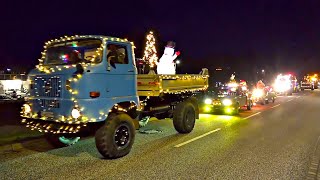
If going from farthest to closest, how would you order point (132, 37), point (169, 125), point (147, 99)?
point (132, 37) < point (169, 125) < point (147, 99)

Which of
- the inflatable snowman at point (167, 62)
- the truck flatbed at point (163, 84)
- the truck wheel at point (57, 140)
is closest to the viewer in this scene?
the truck wheel at point (57, 140)

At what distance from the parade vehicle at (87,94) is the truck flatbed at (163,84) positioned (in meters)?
0.58

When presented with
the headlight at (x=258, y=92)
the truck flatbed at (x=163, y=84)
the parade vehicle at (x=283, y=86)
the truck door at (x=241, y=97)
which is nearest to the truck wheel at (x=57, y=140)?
the truck flatbed at (x=163, y=84)

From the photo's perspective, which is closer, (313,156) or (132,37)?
(313,156)

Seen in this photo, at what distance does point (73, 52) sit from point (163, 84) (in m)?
3.07

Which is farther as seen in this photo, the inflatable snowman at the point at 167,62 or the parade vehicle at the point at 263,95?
the parade vehicle at the point at 263,95

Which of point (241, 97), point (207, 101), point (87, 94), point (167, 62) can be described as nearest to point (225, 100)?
point (207, 101)

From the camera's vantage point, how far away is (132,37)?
3862 cm

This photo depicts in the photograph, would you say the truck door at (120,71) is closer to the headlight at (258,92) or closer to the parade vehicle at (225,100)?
the parade vehicle at (225,100)

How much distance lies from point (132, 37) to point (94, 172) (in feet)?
109

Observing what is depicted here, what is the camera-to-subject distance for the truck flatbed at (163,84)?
9711mm

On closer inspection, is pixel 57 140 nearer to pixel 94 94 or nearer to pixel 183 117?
pixel 94 94

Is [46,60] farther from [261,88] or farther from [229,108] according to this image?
[261,88]

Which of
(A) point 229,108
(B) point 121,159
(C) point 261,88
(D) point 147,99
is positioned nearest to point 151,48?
(C) point 261,88
